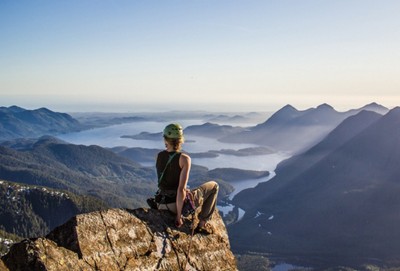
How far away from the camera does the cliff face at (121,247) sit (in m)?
12.5

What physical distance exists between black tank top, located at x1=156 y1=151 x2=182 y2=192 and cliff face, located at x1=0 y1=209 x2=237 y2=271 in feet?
4.74

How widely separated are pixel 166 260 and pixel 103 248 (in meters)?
2.83

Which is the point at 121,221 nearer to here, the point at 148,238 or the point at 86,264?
the point at 148,238

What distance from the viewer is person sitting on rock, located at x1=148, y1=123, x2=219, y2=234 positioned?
16.5 metres

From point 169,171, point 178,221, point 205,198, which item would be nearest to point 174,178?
point 169,171

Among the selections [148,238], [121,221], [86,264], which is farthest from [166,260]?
[86,264]

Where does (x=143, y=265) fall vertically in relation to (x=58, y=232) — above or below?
below

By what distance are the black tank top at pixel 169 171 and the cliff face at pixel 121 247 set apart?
144 cm

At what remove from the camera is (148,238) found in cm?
1609

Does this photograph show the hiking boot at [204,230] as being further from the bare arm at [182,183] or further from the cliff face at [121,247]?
the bare arm at [182,183]

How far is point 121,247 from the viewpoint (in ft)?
48.8

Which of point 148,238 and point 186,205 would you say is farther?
point 186,205

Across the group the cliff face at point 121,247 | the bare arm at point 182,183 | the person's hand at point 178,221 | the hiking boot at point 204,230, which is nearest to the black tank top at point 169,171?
the bare arm at point 182,183

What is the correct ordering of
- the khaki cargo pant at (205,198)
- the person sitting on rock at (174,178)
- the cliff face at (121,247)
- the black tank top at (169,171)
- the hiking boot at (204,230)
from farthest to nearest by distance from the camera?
the khaki cargo pant at (205,198) < the hiking boot at (204,230) < the black tank top at (169,171) < the person sitting on rock at (174,178) < the cliff face at (121,247)
